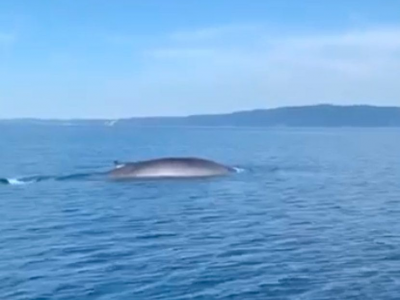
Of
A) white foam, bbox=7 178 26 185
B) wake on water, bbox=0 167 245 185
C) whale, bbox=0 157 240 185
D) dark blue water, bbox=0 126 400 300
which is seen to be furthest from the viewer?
whale, bbox=0 157 240 185

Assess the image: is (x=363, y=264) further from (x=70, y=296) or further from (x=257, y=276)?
(x=70, y=296)

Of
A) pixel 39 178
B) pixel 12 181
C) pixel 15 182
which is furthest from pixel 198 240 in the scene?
pixel 39 178

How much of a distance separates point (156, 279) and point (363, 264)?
8.28m

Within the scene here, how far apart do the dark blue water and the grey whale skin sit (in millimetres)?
4192

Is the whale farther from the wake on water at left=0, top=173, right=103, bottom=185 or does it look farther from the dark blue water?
the dark blue water

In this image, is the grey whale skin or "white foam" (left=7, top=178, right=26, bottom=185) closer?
"white foam" (left=7, top=178, right=26, bottom=185)

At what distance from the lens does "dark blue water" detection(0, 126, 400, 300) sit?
2730 cm

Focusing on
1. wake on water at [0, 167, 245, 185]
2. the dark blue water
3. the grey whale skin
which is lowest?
the dark blue water

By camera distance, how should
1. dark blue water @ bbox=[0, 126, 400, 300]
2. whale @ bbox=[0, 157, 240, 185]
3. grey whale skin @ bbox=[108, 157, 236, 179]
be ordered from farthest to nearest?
grey whale skin @ bbox=[108, 157, 236, 179] → whale @ bbox=[0, 157, 240, 185] → dark blue water @ bbox=[0, 126, 400, 300]

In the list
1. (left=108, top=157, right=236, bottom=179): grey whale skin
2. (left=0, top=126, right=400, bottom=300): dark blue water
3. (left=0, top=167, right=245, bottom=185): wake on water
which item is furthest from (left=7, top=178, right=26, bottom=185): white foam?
(left=108, top=157, right=236, bottom=179): grey whale skin

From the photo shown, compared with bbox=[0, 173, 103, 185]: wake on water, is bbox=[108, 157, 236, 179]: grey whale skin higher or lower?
higher

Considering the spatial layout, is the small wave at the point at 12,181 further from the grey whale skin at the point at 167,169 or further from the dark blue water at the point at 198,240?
the grey whale skin at the point at 167,169

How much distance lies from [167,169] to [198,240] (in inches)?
1313

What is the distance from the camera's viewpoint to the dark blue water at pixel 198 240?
27.3 metres
